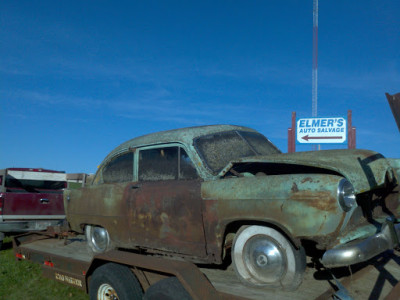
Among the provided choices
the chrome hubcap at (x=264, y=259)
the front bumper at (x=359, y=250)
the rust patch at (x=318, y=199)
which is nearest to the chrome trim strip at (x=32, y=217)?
the chrome hubcap at (x=264, y=259)

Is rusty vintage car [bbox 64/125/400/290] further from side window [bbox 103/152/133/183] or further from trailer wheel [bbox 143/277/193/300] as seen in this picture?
trailer wheel [bbox 143/277/193/300]

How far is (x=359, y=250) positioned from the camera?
273 cm

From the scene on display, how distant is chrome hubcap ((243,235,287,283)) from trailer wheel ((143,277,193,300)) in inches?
23.9

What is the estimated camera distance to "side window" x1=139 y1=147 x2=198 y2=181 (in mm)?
3986

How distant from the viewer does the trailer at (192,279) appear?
2.93 m

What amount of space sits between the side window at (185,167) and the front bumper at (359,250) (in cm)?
158

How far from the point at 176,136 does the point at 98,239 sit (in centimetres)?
185

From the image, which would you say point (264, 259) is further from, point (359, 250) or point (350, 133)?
point (350, 133)

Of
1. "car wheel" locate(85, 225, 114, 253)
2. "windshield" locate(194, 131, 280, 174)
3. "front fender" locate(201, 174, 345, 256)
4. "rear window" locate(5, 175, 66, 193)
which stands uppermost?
"windshield" locate(194, 131, 280, 174)

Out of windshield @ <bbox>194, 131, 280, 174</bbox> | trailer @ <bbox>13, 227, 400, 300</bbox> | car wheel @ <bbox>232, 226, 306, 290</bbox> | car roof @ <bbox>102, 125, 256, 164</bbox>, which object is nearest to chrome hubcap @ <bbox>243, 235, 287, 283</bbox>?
car wheel @ <bbox>232, 226, 306, 290</bbox>

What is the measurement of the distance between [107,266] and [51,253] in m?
1.66

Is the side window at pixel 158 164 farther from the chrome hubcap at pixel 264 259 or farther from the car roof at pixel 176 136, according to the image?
the chrome hubcap at pixel 264 259

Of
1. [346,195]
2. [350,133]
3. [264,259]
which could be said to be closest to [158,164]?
[264,259]

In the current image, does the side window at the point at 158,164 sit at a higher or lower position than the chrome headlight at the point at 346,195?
higher
